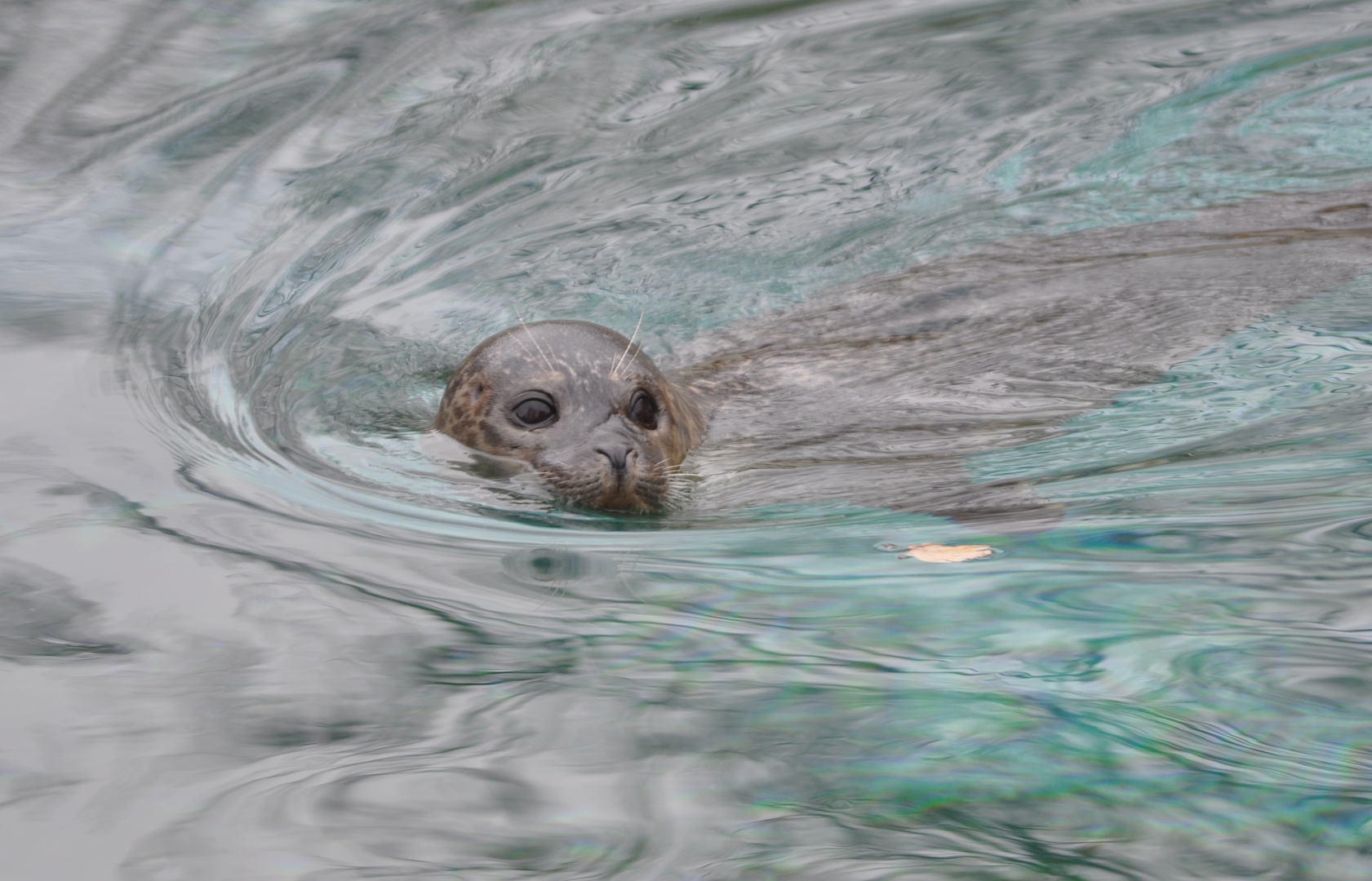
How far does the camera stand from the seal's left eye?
4641mm

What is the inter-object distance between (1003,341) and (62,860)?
14.2ft

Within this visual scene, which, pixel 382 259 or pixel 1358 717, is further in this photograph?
pixel 382 259

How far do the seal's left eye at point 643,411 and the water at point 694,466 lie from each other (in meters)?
0.30

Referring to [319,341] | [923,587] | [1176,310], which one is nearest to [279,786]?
[923,587]

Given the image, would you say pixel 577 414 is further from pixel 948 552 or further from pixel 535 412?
pixel 948 552

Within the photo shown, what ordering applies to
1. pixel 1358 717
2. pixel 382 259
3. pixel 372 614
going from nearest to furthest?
pixel 1358 717, pixel 372 614, pixel 382 259

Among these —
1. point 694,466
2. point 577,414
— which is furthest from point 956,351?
point 577,414

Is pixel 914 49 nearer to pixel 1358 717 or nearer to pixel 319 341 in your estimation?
pixel 319 341

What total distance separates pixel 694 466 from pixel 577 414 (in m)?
0.47

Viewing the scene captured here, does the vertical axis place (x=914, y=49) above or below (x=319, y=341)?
above

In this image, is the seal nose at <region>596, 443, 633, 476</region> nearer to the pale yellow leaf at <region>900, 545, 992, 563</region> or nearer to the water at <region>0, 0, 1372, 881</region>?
the water at <region>0, 0, 1372, 881</region>

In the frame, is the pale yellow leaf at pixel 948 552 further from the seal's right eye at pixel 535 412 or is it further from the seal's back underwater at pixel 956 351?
the seal's right eye at pixel 535 412

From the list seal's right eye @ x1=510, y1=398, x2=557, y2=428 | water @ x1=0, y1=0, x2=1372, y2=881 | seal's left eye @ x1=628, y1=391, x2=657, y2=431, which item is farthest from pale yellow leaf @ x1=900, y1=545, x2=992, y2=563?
seal's right eye @ x1=510, y1=398, x2=557, y2=428

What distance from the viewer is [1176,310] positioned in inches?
223
